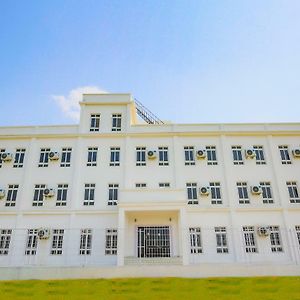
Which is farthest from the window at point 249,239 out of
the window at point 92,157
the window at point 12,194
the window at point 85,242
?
the window at point 12,194

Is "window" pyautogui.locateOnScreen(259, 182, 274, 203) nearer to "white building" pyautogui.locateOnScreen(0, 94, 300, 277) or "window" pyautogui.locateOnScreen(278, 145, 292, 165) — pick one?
"white building" pyautogui.locateOnScreen(0, 94, 300, 277)

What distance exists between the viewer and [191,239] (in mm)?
17641

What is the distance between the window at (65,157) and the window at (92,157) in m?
1.21

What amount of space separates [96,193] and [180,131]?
21.6 ft

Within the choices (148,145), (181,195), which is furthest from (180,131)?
(181,195)

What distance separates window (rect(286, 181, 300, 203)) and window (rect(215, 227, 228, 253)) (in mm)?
4685

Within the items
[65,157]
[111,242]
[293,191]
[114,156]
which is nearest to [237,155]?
[293,191]

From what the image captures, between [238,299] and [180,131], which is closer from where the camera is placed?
[238,299]

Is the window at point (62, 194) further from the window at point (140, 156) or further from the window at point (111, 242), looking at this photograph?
the window at point (140, 156)

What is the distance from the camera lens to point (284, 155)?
20.1m

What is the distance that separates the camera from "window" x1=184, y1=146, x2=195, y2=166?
1973cm

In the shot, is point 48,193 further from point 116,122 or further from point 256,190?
point 256,190

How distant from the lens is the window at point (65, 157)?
1975 cm

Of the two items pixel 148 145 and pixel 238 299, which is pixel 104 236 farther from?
pixel 238 299
